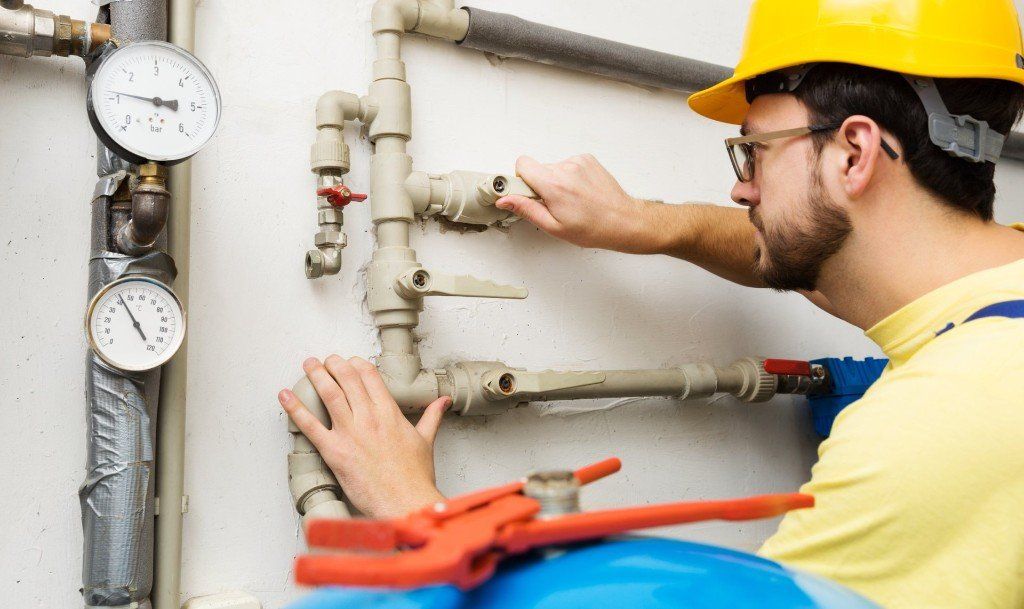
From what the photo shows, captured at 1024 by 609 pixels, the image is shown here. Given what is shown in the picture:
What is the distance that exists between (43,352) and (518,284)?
641 millimetres

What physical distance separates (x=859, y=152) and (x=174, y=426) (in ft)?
2.87

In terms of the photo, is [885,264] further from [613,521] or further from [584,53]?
[613,521]

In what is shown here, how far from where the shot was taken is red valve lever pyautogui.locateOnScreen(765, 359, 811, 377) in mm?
1395

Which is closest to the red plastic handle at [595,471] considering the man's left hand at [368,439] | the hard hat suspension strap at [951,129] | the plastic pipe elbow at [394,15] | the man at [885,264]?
the man at [885,264]

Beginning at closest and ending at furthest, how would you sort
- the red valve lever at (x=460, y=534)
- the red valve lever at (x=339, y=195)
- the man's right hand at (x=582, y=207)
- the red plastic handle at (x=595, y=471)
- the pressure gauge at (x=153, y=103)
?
1. the red valve lever at (x=460, y=534)
2. the red plastic handle at (x=595, y=471)
3. the pressure gauge at (x=153, y=103)
4. the red valve lever at (x=339, y=195)
5. the man's right hand at (x=582, y=207)

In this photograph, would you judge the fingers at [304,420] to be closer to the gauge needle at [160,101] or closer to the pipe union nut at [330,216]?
the pipe union nut at [330,216]

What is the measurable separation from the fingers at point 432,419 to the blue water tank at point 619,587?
2.10 ft

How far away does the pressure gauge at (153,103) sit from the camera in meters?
0.88

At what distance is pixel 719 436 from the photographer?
57.5 inches

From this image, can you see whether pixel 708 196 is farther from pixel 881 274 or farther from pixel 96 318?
pixel 96 318

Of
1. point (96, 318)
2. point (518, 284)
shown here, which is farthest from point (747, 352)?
point (96, 318)

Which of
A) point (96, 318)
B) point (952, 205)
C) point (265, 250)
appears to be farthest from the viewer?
point (265, 250)

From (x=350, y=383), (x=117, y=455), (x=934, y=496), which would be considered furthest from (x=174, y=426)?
(x=934, y=496)

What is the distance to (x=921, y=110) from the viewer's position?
40.2 inches
